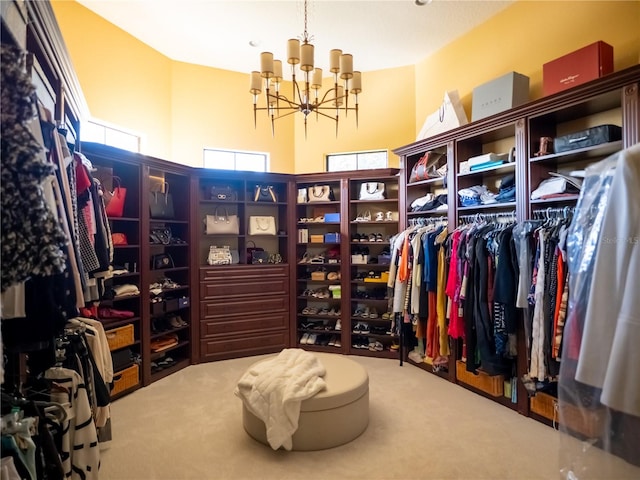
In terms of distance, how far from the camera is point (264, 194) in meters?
4.30

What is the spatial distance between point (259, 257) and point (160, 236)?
1.15m

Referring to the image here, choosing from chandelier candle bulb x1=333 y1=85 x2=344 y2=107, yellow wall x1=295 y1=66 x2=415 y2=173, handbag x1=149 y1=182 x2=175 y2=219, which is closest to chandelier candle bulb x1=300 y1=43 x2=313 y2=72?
chandelier candle bulb x1=333 y1=85 x2=344 y2=107

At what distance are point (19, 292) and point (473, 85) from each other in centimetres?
386

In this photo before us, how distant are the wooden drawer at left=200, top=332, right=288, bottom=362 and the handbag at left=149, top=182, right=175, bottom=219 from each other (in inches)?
A: 56.3

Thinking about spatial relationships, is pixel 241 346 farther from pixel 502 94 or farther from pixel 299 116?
pixel 502 94

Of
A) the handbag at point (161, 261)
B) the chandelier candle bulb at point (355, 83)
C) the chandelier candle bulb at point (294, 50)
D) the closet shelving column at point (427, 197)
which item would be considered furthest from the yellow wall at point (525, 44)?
the handbag at point (161, 261)

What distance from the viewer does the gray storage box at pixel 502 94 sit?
2896 millimetres

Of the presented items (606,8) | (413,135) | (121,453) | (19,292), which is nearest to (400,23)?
(413,135)

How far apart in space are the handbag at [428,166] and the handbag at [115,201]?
281 centimetres

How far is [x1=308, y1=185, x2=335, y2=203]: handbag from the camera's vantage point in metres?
4.32

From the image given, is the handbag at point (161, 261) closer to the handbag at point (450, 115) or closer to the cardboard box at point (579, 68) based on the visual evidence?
the handbag at point (450, 115)

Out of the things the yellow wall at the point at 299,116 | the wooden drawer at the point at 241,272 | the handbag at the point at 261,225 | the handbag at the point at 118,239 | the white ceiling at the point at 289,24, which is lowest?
the wooden drawer at the point at 241,272

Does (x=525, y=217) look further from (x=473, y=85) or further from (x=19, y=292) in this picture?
(x=19, y=292)

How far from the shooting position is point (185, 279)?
4.00 meters
